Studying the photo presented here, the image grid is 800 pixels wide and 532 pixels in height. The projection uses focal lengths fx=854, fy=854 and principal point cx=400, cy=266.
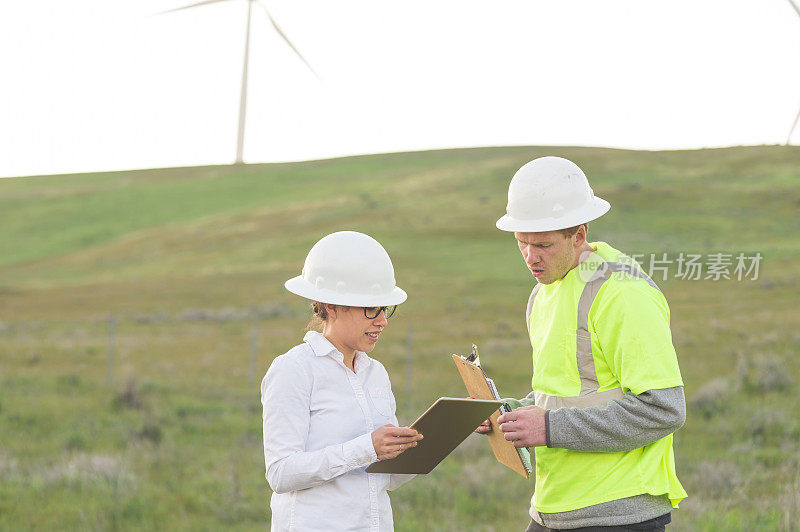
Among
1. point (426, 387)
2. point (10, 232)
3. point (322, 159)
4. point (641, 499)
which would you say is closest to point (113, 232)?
point (10, 232)

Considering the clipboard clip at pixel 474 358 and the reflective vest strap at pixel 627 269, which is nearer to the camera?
the reflective vest strap at pixel 627 269

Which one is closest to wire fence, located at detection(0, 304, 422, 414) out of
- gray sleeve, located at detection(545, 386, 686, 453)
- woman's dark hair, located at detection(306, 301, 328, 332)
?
woman's dark hair, located at detection(306, 301, 328, 332)

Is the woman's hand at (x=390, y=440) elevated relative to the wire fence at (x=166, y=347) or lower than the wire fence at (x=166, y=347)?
elevated

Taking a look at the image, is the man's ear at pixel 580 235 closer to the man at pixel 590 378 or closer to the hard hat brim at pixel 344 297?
the man at pixel 590 378

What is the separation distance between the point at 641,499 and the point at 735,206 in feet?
197

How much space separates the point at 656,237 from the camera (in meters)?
51.2

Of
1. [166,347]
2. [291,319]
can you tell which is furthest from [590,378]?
[291,319]

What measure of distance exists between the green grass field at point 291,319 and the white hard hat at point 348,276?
16.4 ft

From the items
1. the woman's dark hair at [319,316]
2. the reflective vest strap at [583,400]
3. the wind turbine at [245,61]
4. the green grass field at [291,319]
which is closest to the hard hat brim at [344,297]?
the woman's dark hair at [319,316]

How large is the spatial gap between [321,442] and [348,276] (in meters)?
0.63

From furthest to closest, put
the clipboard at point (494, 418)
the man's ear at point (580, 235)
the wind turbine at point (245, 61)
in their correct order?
the wind turbine at point (245, 61) < the man's ear at point (580, 235) < the clipboard at point (494, 418)

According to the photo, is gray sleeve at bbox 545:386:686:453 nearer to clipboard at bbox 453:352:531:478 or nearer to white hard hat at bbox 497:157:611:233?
clipboard at bbox 453:352:531:478

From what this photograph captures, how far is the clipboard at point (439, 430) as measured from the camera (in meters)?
3.01

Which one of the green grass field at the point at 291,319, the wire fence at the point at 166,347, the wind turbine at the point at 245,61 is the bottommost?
the wire fence at the point at 166,347
